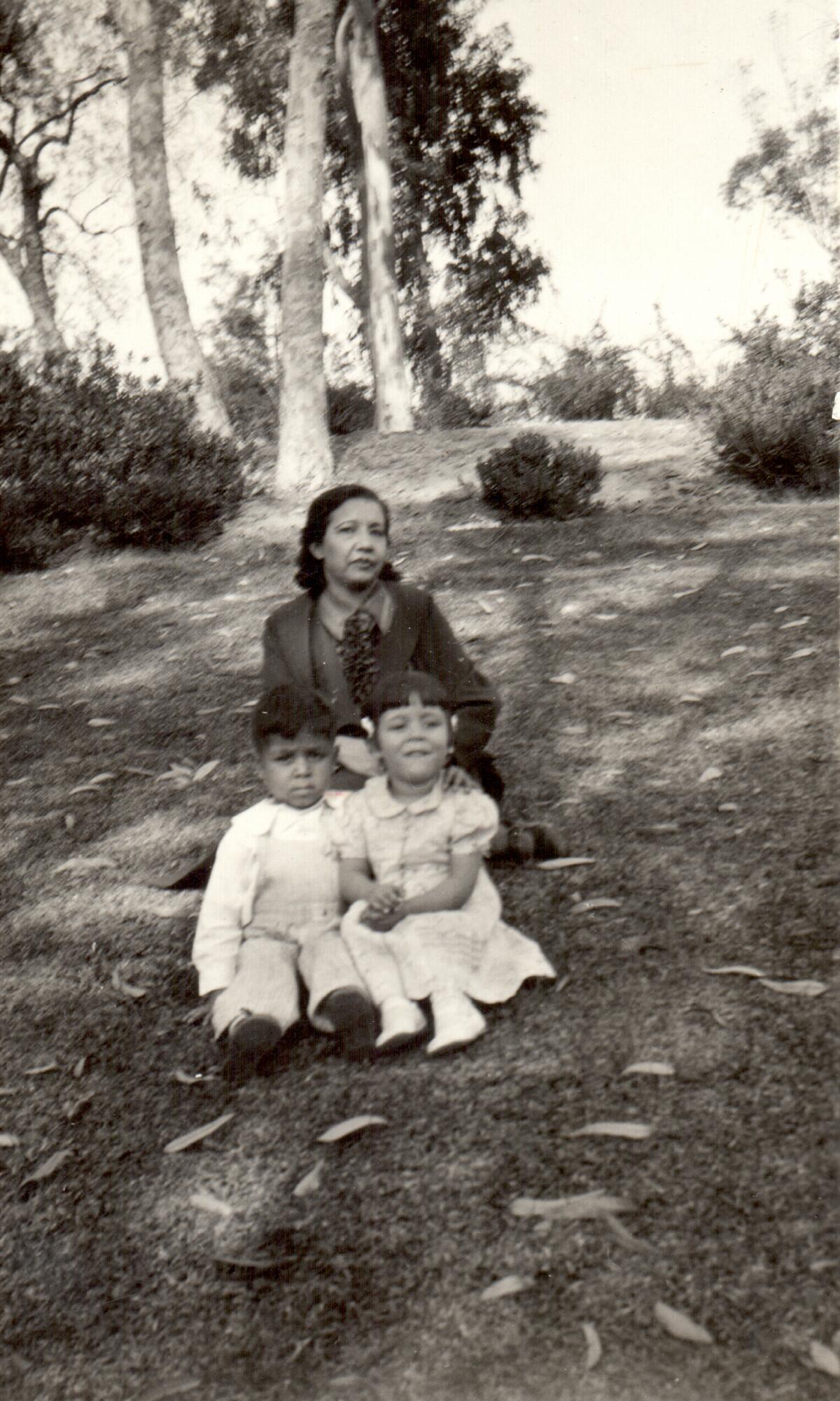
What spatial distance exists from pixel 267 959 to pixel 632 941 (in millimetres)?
996

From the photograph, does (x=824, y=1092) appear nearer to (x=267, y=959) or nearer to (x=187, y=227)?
(x=267, y=959)

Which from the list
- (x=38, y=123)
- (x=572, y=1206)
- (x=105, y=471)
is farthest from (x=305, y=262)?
(x=572, y=1206)

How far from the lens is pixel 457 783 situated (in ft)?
10.4

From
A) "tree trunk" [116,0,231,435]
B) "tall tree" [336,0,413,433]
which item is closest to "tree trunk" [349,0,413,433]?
"tall tree" [336,0,413,433]

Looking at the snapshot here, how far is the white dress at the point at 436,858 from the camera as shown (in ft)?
9.87

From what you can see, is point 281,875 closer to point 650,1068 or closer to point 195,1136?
point 195,1136

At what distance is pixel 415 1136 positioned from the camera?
2.58 m

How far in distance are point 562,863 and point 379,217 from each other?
331 inches

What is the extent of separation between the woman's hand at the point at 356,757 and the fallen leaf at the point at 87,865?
45.2 inches

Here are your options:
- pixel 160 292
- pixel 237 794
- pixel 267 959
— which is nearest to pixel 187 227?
pixel 160 292

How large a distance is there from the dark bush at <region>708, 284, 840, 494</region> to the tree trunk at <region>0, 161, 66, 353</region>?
467cm

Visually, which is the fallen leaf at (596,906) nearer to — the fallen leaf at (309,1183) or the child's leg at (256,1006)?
the child's leg at (256,1006)

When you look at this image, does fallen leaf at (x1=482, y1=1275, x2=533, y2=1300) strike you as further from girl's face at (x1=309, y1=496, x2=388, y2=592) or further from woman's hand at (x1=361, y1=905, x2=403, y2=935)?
girl's face at (x1=309, y1=496, x2=388, y2=592)

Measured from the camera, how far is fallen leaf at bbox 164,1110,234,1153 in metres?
2.70
